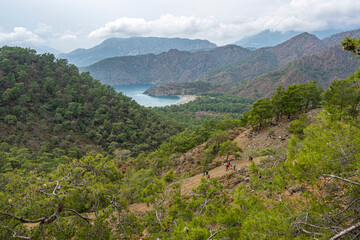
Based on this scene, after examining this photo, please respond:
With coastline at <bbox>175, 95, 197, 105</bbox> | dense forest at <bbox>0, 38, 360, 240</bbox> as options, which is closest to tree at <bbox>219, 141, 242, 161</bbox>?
dense forest at <bbox>0, 38, 360, 240</bbox>

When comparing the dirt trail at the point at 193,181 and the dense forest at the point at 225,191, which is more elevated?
the dense forest at the point at 225,191

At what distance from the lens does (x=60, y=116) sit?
47.0 meters

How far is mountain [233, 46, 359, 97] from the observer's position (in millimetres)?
147375

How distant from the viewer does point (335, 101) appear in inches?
Answer: 786

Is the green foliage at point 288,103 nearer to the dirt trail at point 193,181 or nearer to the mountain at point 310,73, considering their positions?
the dirt trail at point 193,181

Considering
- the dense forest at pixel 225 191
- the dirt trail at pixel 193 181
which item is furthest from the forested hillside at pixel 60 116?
the dirt trail at pixel 193 181

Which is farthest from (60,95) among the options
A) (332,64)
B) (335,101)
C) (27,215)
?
(332,64)

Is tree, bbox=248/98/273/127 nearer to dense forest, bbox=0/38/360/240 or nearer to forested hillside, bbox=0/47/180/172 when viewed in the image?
dense forest, bbox=0/38/360/240

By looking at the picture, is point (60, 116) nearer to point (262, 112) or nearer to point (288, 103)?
point (262, 112)

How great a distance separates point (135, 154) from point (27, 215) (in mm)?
38692

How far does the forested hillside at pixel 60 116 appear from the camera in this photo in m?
38.8

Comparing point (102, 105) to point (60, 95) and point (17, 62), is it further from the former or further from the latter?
point (17, 62)

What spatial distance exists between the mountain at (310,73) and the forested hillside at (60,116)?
11956cm

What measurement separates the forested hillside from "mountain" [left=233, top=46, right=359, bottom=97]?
119557 millimetres
